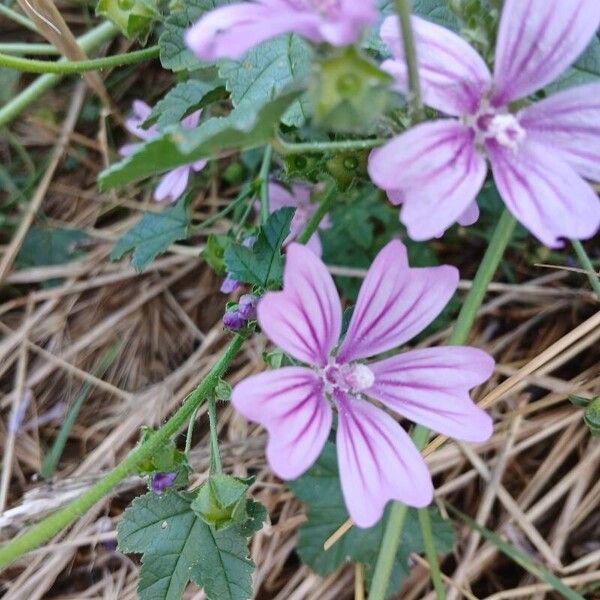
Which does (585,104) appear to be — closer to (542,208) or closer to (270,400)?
(542,208)

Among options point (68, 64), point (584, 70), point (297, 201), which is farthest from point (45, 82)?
point (584, 70)

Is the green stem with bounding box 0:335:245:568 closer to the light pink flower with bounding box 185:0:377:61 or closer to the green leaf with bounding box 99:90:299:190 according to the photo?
the green leaf with bounding box 99:90:299:190

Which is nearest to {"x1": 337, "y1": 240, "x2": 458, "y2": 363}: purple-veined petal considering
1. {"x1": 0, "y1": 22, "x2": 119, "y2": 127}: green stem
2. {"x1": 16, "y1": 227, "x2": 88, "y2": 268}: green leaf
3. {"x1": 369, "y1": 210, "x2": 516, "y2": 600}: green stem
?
{"x1": 369, "y1": 210, "x2": 516, "y2": 600}: green stem

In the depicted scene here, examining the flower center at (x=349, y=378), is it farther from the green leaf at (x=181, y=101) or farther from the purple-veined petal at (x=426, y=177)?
the green leaf at (x=181, y=101)

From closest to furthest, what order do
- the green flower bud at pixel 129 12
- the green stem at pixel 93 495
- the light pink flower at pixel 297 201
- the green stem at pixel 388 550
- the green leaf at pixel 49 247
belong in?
1. the green stem at pixel 93 495
2. the green stem at pixel 388 550
3. the green flower bud at pixel 129 12
4. the light pink flower at pixel 297 201
5. the green leaf at pixel 49 247

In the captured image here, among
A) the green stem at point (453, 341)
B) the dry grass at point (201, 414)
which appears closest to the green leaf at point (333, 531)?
the dry grass at point (201, 414)

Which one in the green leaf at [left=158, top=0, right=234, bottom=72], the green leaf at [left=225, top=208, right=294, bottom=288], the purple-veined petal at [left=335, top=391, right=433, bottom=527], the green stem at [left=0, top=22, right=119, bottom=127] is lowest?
the purple-veined petal at [left=335, top=391, right=433, bottom=527]
